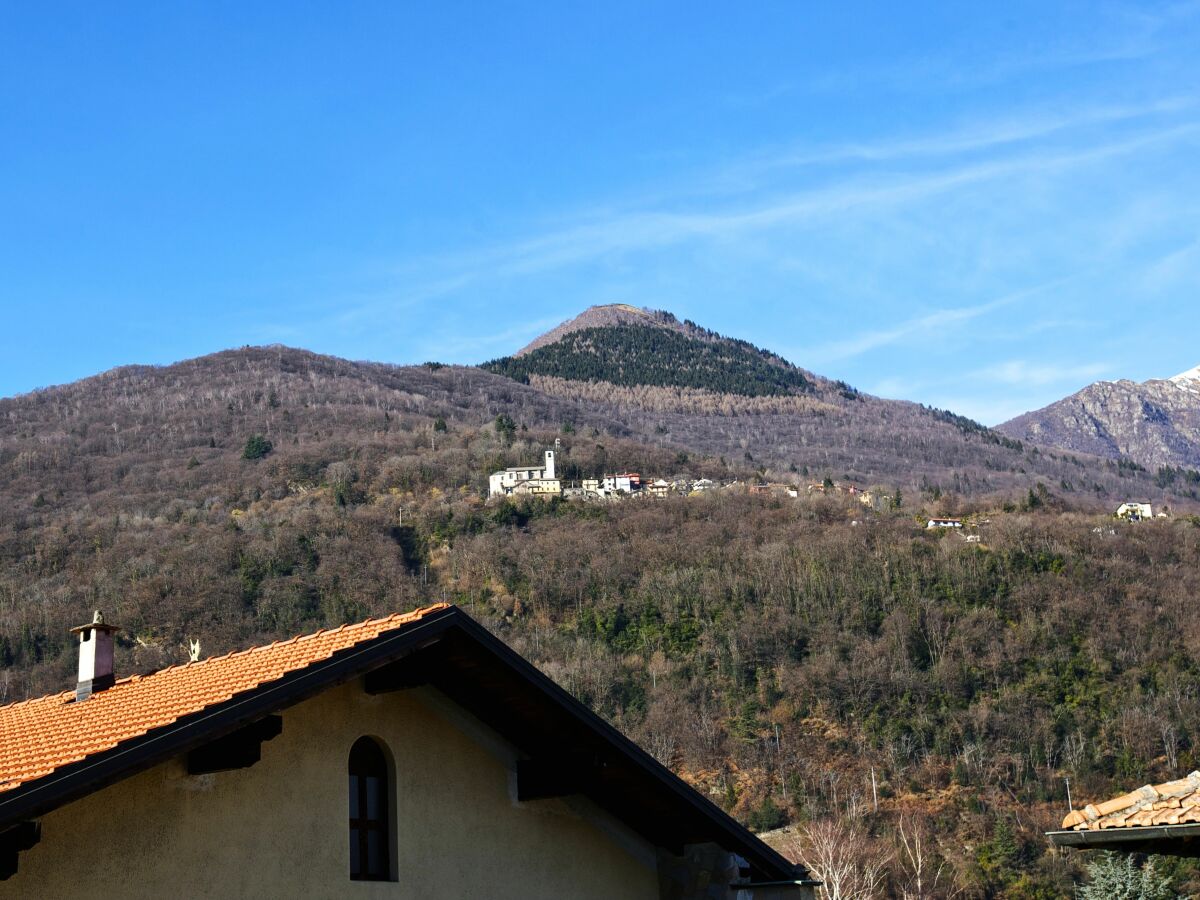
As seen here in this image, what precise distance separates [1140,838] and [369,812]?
4.56 m

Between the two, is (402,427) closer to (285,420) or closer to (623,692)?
(285,420)

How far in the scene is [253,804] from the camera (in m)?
8.91

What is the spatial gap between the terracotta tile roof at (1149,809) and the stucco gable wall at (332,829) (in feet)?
10.1

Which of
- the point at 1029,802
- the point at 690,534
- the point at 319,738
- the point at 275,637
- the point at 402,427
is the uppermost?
the point at 402,427

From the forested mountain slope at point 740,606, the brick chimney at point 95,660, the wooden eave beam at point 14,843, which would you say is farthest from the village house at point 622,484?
the wooden eave beam at point 14,843

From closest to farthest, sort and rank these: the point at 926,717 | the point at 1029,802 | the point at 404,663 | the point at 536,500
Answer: the point at 404,663, the point at 1029,802, the point at 926,717, the point at 536,500

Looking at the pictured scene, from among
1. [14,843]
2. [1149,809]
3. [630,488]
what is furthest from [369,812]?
[630,488]

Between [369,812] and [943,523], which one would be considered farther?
[943,523]

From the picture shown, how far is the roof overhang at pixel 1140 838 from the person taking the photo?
354 inches

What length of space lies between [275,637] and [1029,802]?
51.0 metres

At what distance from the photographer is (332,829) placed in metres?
9.26

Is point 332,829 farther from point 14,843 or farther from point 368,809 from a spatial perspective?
point 14,843

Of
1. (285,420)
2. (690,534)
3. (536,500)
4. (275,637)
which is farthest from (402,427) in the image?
(275,637)

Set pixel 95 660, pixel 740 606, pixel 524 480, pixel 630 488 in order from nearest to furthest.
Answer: pixel 95 660
pixel 740 606
pixel 524 480
pixel 630 488
